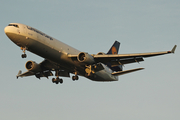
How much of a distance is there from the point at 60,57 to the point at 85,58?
3.69 metres

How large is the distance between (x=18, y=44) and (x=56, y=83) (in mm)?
13161

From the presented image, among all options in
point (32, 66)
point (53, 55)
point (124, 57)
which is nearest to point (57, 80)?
point (32, 66)

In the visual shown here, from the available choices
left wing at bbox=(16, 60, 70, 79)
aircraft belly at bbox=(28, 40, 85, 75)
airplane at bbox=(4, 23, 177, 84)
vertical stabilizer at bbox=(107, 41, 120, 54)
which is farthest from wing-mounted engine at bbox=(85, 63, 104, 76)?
vertical stabilizer at bbox=(107, 41, 120, 54)

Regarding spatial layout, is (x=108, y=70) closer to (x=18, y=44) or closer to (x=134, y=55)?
(x=134, y=55)

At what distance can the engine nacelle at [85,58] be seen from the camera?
4141 centimetres

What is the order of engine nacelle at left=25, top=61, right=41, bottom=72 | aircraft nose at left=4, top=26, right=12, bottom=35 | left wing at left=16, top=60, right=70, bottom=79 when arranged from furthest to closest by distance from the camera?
1. left wing at left=16, top=60, right=70, bottom=79
2. engine nacelle at left=25, top=61, right=41, bottom=72
3. aircraft nose at left=4, top=26, right=12, bottom=35

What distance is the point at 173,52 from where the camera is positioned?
36.0 m

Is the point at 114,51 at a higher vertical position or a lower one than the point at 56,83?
higher

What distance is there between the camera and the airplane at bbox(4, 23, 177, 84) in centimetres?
3862

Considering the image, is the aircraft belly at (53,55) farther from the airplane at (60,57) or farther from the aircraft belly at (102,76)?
the aircraft belly at (102,76)

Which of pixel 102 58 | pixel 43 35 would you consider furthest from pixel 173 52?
pixel 43 35

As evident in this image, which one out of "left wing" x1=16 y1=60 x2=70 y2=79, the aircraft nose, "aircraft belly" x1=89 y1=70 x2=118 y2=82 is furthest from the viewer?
"aircraft belly" x1=89 y1=70 x2=118 y2=82

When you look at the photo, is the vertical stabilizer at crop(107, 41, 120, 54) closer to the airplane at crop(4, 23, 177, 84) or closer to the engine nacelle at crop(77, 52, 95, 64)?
the airplane at crop(4, 23, 177, 84)

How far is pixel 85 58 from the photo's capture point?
41344mm
